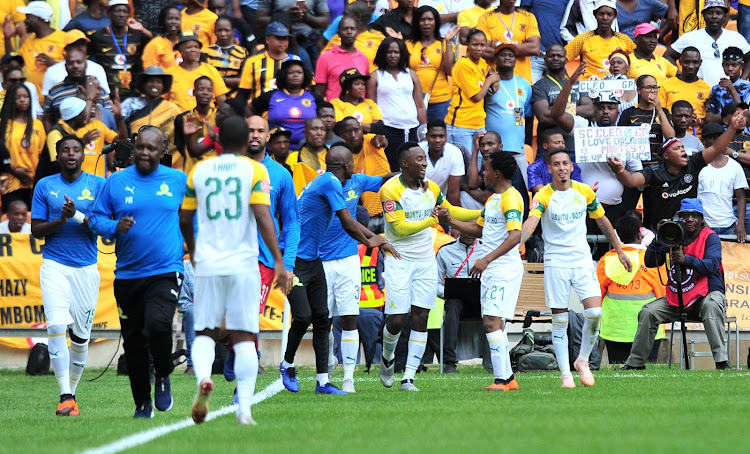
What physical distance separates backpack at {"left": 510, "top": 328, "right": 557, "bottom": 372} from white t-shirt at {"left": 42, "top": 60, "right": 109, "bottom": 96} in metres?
7.83

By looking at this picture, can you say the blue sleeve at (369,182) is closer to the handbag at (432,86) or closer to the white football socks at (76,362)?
the white football socks at (76,362)

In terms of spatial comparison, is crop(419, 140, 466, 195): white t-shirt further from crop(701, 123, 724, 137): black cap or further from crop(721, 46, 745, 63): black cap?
crop(721, 46, 745, 63): black cap

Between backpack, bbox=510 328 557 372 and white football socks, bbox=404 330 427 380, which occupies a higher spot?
white football socks, bbox=404 330 427 380

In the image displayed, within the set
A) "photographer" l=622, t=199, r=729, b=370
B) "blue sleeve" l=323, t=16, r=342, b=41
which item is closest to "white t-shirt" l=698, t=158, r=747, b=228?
"photographer" l=622, t=199, r=729, b=370

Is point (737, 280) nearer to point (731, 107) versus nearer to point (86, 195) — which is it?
point (731, 107)

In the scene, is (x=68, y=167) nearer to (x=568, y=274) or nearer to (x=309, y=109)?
(x=568, y=274)

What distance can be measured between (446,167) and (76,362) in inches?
329

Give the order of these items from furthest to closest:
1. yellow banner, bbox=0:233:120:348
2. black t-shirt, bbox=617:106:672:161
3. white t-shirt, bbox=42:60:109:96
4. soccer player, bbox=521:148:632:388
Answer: white t-shirt, bbox=42:60:109:96, black t-shirt, bbox=617:106:672:161, yellow banner, bbox=0:233:120:348, soccer player, bbox=521:148:632:388

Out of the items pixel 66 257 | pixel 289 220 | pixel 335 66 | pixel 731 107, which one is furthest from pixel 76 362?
pixel 731 107

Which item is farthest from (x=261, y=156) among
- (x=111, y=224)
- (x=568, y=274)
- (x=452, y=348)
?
(x=452, y=348)

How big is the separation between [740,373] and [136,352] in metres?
8.10

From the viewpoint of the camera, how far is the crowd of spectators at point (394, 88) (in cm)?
1848

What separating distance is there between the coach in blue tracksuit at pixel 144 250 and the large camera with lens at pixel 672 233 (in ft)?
24.8

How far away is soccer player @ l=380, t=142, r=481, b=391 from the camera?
1279 cm
